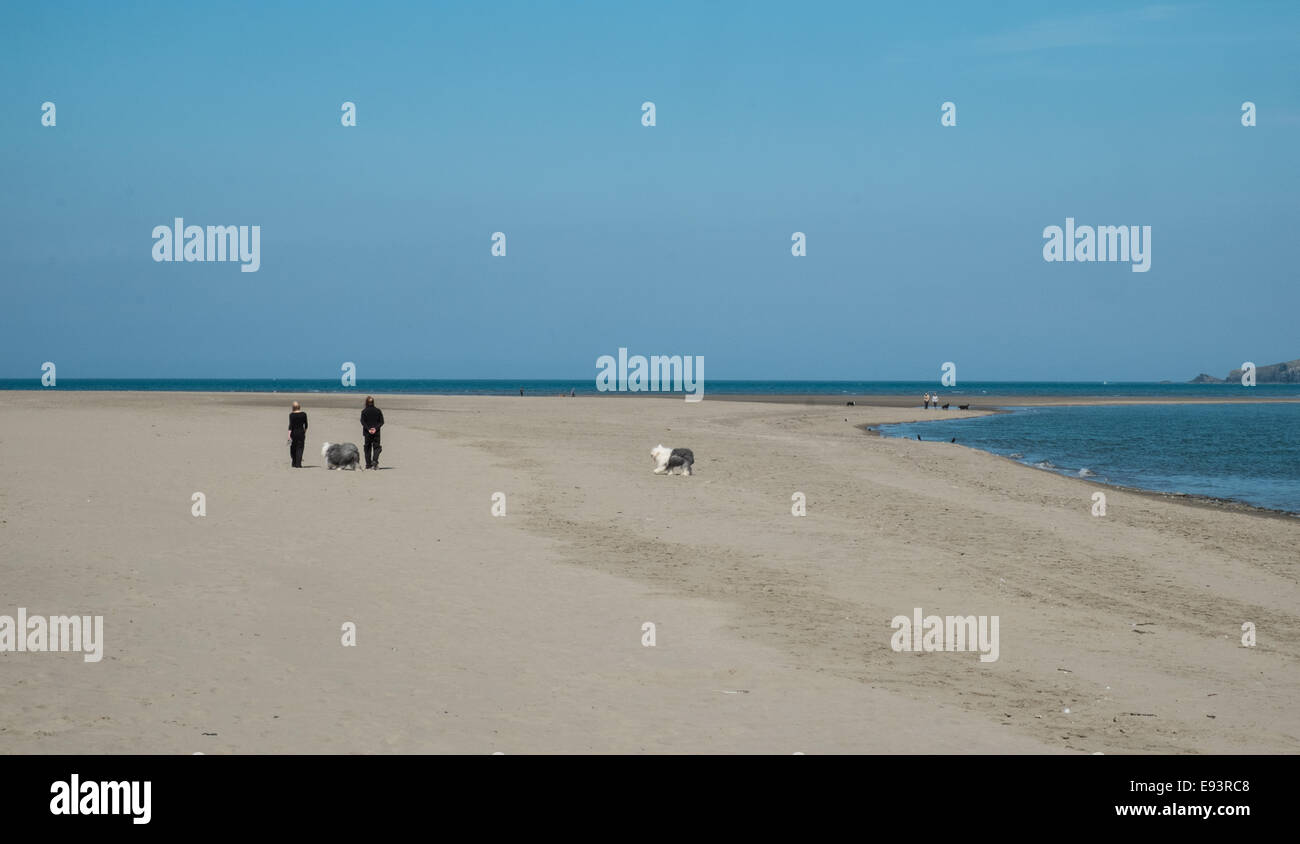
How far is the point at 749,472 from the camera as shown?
93.2ft

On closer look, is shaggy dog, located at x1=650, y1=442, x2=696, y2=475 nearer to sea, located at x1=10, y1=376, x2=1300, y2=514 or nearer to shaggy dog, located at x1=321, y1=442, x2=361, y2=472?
shaggy dog, located at x1=321, y1=442, x2=361, y2=472

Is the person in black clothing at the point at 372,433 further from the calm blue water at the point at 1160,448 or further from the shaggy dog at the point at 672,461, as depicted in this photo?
the calm blue water at the point at 1160,448

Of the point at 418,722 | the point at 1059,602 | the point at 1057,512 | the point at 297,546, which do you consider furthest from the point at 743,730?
the point at 1057,512

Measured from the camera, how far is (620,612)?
488 inches

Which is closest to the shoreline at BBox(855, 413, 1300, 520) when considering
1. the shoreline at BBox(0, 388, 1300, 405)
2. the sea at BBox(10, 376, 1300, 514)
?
the sea at BBox(10, 376, 1300, 514)

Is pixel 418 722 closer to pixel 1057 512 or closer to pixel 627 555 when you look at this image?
pixel 627 555

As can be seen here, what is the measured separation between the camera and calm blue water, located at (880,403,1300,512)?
103ft

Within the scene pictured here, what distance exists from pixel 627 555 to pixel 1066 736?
8.54m

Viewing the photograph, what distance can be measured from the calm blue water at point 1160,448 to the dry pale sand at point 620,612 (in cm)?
701

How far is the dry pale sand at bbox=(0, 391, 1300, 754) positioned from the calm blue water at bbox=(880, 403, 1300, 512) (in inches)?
276

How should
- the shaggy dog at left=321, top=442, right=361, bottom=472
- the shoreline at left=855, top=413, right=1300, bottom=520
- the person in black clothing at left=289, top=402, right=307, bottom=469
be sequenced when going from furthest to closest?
the person in black clothing at left=289, top=402, right=307, bottom=469
the shaggy dog at left=321, top=442, right=361, bottom=472
the shoreline at left=855, top=413, right=1300, bottom=520

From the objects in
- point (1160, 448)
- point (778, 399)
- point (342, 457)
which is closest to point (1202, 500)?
point (1160, 448)

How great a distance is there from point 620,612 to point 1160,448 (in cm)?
4106

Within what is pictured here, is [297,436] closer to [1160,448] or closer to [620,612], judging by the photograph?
[620,612]
